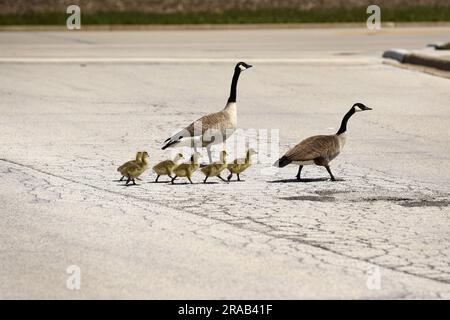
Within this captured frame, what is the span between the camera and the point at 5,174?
43.8 feet

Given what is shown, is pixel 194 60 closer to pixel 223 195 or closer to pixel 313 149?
pixel 313 149

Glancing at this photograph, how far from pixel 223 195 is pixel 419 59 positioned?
51.9 ft

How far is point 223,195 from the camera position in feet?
40.0

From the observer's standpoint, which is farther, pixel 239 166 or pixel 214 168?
pixel 239 166

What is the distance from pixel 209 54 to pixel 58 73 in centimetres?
574

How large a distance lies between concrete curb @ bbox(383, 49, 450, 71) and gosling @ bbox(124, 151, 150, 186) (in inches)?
557

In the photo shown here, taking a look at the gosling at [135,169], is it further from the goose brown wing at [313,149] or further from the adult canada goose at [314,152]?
the goose brown wing at [313,149]

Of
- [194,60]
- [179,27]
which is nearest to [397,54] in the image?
[194,60]

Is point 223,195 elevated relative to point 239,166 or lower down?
lower down

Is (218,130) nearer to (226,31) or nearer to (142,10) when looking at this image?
(226,31)

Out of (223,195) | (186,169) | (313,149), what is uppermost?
(313,149)

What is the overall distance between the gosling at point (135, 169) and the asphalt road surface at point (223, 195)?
0.81ft

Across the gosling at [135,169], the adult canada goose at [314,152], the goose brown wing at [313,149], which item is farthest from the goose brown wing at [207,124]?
the goose brown wing at [313,149]

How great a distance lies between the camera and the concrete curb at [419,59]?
26.1 m
